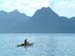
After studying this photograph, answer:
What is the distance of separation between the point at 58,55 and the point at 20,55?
285 inches

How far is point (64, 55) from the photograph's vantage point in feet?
194

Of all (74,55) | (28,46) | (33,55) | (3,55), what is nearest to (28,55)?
(33,55)

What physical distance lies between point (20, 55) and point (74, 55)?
403 inches

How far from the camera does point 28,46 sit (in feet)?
266

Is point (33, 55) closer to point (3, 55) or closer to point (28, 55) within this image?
point (28, 55)

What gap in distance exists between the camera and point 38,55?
59438 millimetres

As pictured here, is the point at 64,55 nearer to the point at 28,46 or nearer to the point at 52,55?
the point at 52,55

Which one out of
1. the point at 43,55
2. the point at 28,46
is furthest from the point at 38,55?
the point at 28,46

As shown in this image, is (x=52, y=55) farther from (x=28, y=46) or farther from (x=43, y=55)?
(x=28, y=46)

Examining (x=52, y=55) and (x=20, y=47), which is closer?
(x=52, y=55)

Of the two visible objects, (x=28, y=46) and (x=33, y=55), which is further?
(x=28, y=46)

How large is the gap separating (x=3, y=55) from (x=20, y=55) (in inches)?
127

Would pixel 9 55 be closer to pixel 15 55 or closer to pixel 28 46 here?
pixel 15 55

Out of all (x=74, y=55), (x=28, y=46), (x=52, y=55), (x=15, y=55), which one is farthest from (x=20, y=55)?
(x=28, y=46)
